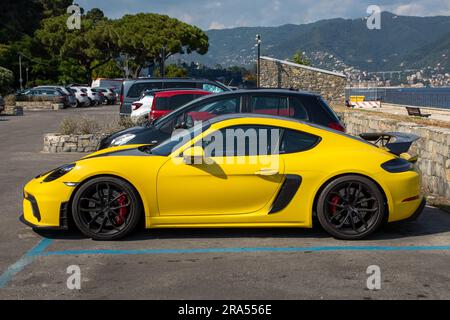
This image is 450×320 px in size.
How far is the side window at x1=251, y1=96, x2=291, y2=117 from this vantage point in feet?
31.3

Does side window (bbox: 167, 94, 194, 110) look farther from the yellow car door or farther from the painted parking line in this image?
the painted parking line

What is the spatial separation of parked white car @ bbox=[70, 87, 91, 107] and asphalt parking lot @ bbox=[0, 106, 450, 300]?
128ft

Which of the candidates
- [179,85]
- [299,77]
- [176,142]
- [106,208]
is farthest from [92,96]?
[106,208]

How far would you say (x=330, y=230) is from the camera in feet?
21.3

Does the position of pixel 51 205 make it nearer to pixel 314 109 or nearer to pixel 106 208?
pixel 106 208

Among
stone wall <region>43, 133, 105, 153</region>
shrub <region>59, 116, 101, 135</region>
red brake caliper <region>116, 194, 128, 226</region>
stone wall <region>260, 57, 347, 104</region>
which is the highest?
stone wall <region>260, 57, 347, 104</region>

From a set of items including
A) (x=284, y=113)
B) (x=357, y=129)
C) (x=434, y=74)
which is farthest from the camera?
Result: (x=434, y=74)

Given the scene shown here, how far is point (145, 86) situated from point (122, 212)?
1329cm

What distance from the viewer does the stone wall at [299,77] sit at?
4100 centimetres

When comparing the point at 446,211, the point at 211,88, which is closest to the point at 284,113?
the point at 446,211

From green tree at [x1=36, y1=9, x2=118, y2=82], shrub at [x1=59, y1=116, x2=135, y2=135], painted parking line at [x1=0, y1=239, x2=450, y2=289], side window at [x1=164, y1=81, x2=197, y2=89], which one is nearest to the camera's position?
painted parking line at [x1=0, y1=239, x2=450, y2=289]

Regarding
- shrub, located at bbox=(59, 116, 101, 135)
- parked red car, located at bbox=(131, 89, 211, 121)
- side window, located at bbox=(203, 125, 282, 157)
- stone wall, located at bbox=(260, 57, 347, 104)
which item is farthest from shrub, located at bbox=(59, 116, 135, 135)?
stone wall, located at bbox=(260, 57, 347, 104)
